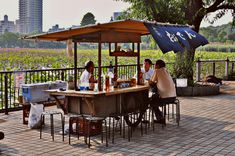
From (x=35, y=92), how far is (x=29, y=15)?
158 ft

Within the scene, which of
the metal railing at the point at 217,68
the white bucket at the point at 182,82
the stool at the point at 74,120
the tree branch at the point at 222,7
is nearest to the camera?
the stool at the point at 74,120

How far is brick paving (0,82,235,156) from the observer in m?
6.55

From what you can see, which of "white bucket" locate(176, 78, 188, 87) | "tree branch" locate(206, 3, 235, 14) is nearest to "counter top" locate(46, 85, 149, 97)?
"white bucket" locate(176, 78, 188, 87)

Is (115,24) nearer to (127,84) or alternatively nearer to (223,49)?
(127,84)

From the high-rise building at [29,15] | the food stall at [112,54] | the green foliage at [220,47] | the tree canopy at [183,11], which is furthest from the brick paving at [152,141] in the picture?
the green foliage at [220,47]

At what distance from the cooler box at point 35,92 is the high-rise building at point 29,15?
3602 centimetres

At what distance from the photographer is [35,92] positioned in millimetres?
8609

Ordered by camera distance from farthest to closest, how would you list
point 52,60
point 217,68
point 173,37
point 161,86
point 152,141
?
point 52,60 → point 217,68 → point 161,86 → point 173,37 → point 152,141

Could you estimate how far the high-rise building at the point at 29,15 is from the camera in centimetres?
4566

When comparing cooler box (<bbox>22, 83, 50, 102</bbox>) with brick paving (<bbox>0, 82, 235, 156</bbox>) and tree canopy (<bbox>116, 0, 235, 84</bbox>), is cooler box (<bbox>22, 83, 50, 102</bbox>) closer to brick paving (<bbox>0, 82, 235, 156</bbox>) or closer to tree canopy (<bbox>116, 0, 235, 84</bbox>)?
brick paving (<bbox>0, 82, 235, 156</bbox>)

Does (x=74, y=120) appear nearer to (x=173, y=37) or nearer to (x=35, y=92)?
(x=35, y=92)

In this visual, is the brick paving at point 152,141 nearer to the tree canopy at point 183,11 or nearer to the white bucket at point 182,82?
the white bucket at point 182,82

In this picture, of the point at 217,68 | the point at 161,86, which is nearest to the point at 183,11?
the point at 217,68

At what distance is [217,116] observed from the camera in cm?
1001
